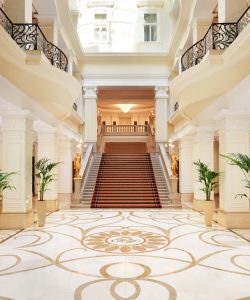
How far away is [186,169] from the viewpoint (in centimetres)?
1380

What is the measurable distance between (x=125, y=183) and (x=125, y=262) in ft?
29.5

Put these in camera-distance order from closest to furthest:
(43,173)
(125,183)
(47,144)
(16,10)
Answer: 1. (16,10)
2. (43,173)
3. (47,144)
4. (125,183)

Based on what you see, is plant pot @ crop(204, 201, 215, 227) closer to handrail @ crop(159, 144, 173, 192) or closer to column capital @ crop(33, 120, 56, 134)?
handrail @ crop(159, 144, 173, 192)

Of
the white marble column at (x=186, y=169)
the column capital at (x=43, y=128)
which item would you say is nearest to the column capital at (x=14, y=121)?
the column capital at (x=43, y=128)

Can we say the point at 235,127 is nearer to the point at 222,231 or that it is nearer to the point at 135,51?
the point at 222,231

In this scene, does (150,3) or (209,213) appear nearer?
(209,213)

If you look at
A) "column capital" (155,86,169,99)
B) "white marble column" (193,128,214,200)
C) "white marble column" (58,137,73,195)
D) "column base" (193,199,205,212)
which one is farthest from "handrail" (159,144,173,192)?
"white marble column" (58,137,73,195)

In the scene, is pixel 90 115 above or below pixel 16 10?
below

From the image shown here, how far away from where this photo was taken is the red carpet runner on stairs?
12.5 meters

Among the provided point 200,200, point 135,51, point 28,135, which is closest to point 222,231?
point 200,200

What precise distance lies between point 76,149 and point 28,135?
27.2ft

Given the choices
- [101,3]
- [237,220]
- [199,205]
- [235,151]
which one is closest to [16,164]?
[235,151]

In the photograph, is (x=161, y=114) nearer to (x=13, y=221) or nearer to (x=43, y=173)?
(x=43, y=173)

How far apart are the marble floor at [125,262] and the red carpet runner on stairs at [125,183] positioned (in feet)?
12.5
